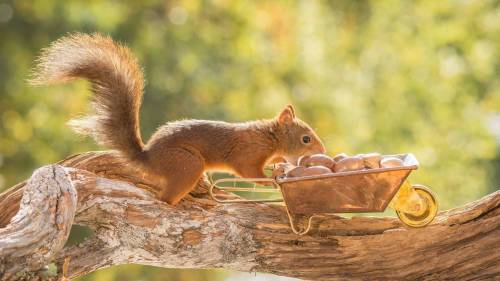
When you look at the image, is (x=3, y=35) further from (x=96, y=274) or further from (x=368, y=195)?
(x=368, y=195)

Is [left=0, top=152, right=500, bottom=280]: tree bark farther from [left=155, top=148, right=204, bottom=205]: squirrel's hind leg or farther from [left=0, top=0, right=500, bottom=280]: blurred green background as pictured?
[left=0, top=0, right=500, bottom=280]: blurred green background

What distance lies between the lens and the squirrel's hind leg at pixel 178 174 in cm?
325

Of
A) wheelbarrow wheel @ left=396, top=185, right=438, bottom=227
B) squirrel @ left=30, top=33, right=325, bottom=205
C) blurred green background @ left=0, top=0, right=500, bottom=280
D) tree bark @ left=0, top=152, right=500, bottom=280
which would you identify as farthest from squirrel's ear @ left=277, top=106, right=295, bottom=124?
blurred green background @ left=0, top=0, right=500, bottom=280

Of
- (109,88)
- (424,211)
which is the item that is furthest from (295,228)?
(109,88)

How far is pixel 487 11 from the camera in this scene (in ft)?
37.1

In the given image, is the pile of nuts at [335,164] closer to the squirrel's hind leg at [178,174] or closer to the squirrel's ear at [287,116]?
the squirrel's hind leg at [178,174]

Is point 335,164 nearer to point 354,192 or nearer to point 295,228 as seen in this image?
point 354,192

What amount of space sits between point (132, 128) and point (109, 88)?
20cm

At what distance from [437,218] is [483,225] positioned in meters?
0.19

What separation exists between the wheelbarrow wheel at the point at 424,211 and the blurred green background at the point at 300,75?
3.44 meters

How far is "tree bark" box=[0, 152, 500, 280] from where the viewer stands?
3072 mm

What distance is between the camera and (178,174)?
327 centimetres

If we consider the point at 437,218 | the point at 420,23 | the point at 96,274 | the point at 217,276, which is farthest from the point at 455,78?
the point at 437,218

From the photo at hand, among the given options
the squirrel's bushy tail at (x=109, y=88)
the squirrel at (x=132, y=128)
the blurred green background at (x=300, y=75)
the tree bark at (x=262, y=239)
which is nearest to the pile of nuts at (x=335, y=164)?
the tree bark at (x=262, y=239)
